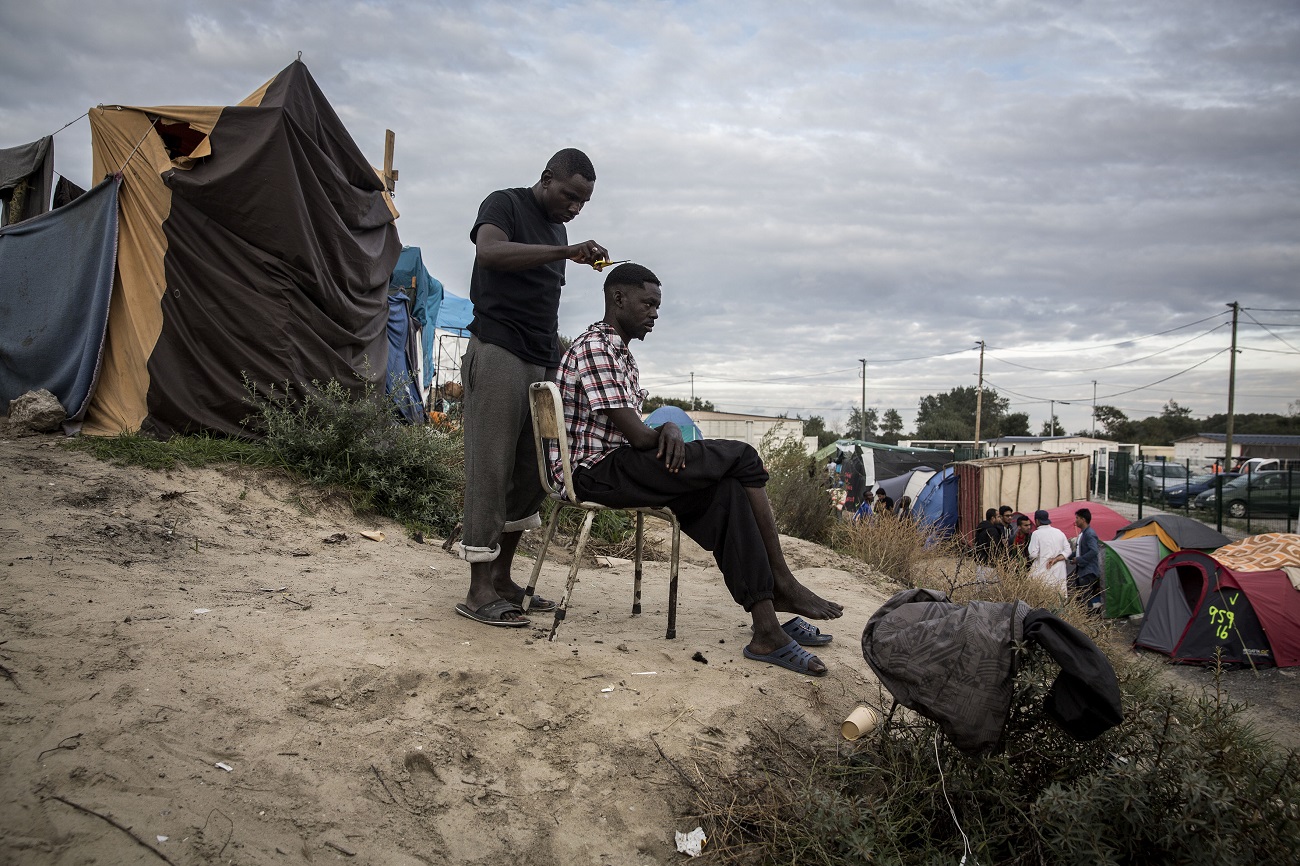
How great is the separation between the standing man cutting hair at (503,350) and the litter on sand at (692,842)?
1267 mm

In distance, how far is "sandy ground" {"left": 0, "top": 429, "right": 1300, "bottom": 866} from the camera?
1.88m

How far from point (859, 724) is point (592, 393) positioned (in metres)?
1.58

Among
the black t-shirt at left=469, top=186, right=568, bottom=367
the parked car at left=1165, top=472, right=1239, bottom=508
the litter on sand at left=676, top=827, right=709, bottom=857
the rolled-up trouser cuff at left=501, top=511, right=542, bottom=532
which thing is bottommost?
the parked car at left=1165, top=472, right=1239, bottom=508

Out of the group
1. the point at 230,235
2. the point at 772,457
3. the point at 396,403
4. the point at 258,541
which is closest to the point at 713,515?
the point at 258,541

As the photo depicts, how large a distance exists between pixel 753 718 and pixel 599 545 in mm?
3747

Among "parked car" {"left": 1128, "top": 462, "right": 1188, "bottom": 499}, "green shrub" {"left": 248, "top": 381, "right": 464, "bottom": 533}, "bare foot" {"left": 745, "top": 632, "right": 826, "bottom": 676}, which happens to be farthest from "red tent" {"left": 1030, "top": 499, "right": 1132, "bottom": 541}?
"parked car" {"left": 1128, "top": 462, "right": 1188, "bottom": 499}

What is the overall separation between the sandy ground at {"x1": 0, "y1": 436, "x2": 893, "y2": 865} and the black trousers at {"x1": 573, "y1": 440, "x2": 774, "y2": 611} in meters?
0.38

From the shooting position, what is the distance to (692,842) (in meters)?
2.14

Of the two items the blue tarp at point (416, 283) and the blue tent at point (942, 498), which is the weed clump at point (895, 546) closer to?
the blue tarp at point (416, 283)

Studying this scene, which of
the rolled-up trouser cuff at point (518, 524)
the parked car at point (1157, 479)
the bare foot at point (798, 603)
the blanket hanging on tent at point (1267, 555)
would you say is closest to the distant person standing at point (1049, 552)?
the blanket hanging on tent at point (1267, 555)

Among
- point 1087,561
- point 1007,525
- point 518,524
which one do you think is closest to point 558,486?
point 518,524

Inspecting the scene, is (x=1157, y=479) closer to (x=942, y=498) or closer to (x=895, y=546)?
(x=942, y=498)

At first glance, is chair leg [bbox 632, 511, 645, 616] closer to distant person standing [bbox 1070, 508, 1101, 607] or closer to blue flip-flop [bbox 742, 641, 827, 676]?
blue flip-flop [bbox 742, 641, 827, 676]

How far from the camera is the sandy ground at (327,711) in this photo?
1.88 metres
